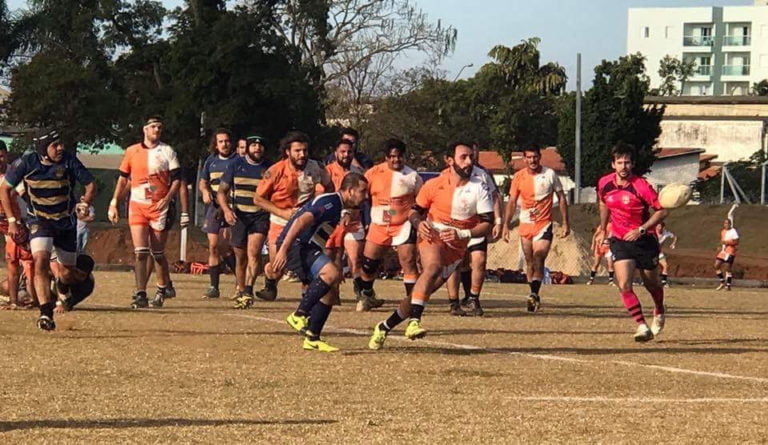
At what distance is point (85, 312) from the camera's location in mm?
17109

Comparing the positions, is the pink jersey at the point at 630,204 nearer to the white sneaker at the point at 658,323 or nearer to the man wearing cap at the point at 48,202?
the white sneaker at the point at 658,323

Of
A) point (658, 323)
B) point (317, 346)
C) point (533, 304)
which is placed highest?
point (317, 346)

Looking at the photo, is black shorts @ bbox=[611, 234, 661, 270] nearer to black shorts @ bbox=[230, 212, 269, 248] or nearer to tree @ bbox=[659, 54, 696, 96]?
black shorts @ bbox=[230, 212, 269, 248]

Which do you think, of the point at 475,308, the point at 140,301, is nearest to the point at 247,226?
the point at 140,301

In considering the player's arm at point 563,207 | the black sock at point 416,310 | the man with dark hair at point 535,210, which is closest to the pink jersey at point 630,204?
the black sock at point 416,310

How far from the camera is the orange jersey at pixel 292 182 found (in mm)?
16734

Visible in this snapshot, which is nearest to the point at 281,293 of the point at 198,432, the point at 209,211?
the point at 209,211

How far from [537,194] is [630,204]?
4.94 meters

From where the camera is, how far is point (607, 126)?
77.9 meters

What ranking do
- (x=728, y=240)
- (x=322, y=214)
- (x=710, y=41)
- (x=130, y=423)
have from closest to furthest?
(x=130, y=423) < (x=322, y=214) < (x=728, y=240) < (x=710, y=41)

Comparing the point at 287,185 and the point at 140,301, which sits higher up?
the point at 287,185

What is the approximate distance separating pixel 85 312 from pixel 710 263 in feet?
110

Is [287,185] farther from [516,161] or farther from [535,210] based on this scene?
[516,161]

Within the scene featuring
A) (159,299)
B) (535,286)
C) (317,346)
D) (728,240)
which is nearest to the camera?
(317,346)
